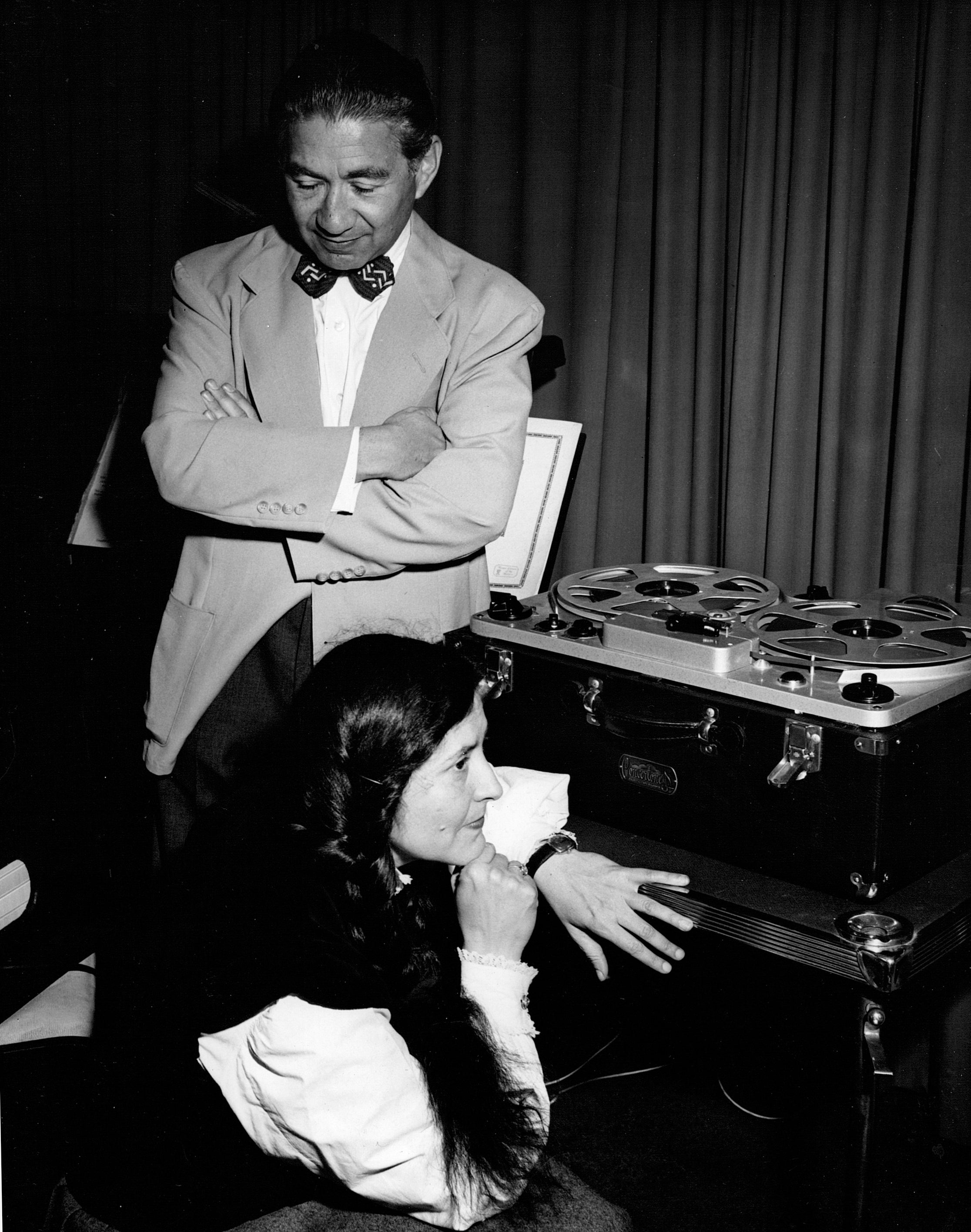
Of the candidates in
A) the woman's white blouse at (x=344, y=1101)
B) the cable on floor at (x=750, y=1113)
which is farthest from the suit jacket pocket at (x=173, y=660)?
the cable on floor at (x=750, y=1113)

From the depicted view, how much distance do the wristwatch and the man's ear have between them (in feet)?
3.54

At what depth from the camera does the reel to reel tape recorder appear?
4.79 ft

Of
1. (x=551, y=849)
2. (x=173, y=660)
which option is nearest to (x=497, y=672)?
(x=551, y=849)

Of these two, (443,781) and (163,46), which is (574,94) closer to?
(163,46)

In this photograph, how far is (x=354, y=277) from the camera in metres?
2.03

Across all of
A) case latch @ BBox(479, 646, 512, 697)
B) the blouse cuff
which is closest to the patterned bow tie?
case latch @ BBox(479, 646, 512, 697)

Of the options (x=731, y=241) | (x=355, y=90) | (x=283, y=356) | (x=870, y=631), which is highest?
(x=355, y=90)

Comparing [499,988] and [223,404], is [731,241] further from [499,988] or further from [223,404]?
[499,988]

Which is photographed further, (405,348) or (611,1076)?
(611,1076)

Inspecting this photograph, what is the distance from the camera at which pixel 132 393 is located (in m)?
2.70

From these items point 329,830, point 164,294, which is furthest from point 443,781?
point 164,294

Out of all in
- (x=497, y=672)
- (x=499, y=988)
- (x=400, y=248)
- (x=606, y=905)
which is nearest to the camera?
(x=499, y=988)

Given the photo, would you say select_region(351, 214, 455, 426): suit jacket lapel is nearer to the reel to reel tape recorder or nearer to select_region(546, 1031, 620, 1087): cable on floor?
the reel to reel tape recorder

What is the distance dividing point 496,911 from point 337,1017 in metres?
0.30
